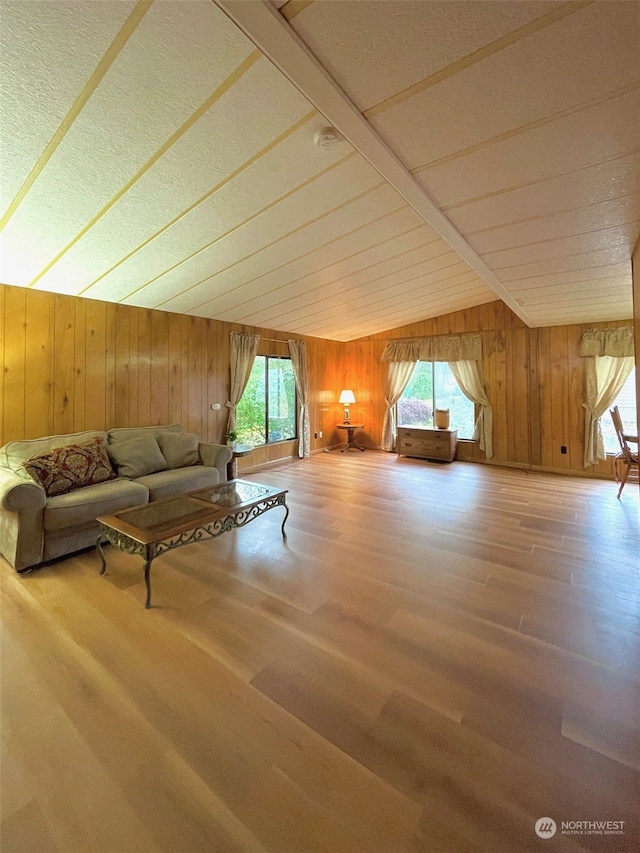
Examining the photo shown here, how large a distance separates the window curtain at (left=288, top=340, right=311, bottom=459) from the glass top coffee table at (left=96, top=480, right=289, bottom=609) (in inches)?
125

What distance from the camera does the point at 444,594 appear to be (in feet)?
6.97

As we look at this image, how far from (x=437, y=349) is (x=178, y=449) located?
4.63m

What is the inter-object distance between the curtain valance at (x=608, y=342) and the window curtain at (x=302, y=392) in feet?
14.0

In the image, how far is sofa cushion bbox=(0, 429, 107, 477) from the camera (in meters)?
2.84

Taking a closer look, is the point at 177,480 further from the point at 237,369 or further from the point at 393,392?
the point at 393,392

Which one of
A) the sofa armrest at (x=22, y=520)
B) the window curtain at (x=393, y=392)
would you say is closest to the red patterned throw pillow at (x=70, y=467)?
the sofa armrest at (x=22, y=520)

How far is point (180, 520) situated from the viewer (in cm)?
232

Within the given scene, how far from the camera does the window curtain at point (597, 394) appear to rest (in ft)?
15.5

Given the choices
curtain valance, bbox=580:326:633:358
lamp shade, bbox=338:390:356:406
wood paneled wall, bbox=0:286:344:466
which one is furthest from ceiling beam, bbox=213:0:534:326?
lamp shade, bbox=338:390:356:406

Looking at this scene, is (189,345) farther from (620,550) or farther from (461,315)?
(620,550)

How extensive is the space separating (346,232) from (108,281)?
7.28 feet

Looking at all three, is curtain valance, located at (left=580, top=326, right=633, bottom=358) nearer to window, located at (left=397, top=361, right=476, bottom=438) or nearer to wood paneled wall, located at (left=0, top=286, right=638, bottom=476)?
wood paneled wall, located at (left=0, top=286, right=638, bottom=476)

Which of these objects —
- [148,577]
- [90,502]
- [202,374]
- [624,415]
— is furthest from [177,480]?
[624,415]

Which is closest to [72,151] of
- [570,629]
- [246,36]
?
[246,36]
